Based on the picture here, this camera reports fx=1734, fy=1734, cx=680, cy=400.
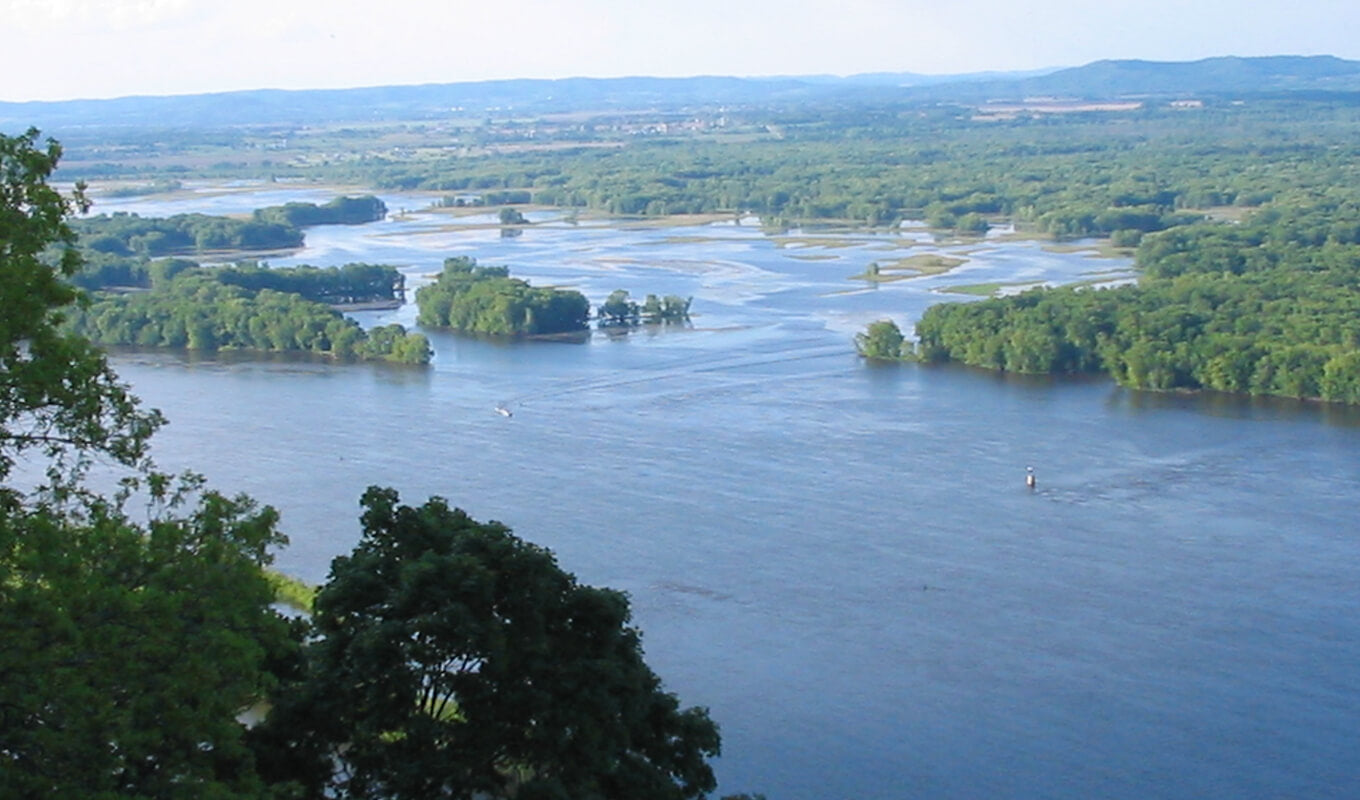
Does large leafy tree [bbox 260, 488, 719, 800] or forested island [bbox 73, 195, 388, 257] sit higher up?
large leafy tree [bbox 260, 488, 719, 800]

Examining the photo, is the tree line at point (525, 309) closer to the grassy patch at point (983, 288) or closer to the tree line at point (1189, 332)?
the tree line at point (1189, 332)

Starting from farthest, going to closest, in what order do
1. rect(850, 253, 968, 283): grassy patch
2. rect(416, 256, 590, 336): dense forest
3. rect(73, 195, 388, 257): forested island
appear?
rect(73, 195, 388, 257): forested island
rect(850, 253, 968, 283): grassy patch
rect(416, 256, 590, 336): dense forest

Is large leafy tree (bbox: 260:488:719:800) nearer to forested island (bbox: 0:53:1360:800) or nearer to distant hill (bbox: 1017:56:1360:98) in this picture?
forested island (bbox: 0:53:1360:800)

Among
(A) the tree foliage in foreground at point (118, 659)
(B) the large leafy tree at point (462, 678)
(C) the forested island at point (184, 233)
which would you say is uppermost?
(A) the tree foliage in foreground at point (118, 659)

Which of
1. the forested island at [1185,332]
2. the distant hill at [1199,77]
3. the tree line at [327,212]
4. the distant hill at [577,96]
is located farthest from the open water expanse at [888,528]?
the distant hill at [1199,77]

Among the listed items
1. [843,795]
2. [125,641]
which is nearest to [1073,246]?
[843,795]

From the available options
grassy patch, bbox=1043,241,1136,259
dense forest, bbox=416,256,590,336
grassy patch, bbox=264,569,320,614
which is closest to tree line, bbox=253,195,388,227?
dense forest, bbox=416,256,590,336
